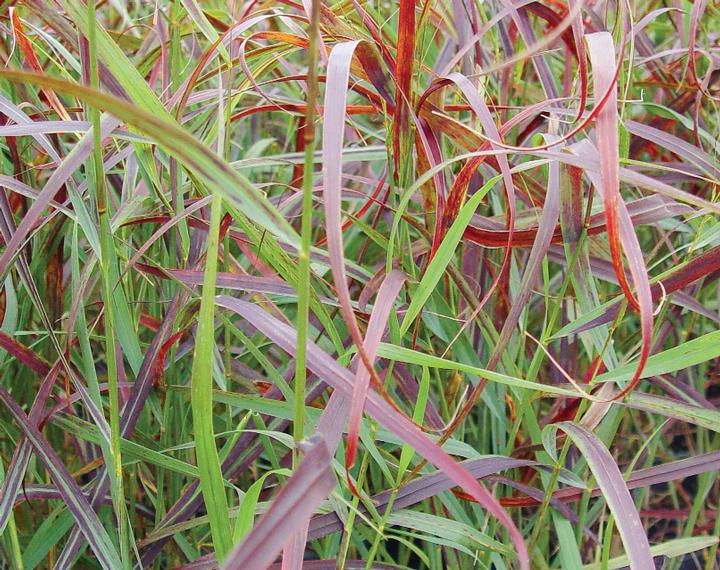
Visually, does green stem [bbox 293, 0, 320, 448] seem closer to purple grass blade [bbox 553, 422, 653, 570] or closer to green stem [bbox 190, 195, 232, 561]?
green stem [bbox 190, 195, 232, 561]

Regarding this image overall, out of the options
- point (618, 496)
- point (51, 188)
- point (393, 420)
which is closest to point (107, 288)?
point (51, 188)

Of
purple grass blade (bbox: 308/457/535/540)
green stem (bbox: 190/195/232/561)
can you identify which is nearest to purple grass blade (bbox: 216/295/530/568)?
green stem (bbox: 190/195/232/561)

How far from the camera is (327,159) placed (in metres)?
0.32

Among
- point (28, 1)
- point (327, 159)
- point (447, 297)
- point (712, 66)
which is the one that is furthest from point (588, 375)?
point (28, 1)

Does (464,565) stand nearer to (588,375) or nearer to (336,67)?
(588,375)

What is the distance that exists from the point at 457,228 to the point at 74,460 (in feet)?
1.71

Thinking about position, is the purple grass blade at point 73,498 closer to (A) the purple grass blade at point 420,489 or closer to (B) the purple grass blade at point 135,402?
Result: (B) the purple grass blade at point 135,402

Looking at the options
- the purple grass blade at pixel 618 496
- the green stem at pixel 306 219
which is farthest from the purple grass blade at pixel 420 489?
the green stem at pixel 306 219

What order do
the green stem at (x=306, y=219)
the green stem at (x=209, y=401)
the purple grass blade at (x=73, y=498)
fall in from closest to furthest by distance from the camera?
the green stem at (x=306, y=219)
the green stem at (x=209, y=401)
the purple grass blade at (x=73, y=498)

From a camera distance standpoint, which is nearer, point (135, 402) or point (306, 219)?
point (306, 219)

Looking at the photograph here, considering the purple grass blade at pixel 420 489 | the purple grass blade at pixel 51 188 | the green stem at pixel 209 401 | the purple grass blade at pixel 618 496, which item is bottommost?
the purple grass blade at pixel 420 489

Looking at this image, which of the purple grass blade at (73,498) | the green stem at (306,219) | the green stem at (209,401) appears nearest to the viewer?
the green stem at (306,219)

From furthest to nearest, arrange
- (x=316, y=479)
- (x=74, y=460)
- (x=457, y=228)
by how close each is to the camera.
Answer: (x=74, y=460)
(x=457, y=228)
(x=316, y=479)

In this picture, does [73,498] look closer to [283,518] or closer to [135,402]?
[135,402]
